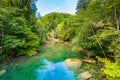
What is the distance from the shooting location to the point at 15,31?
48.3ft

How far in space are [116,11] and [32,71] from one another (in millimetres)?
8488

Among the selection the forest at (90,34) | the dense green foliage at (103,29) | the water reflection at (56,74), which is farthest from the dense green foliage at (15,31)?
the dense green foliage at (103,29)

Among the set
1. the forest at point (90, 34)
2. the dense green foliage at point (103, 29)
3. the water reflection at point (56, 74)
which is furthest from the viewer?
the water reflection at point (56, 74)

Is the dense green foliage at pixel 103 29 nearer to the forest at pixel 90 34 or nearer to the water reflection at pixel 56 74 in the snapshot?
the forest at pixel 90 34

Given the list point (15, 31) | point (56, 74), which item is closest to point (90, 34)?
point (56, 74)

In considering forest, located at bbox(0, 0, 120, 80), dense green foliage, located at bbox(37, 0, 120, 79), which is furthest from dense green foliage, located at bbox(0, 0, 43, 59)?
dense green foliage, located at bbox(37, 0, 120, 79)

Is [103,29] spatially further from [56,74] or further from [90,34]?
[56,74]

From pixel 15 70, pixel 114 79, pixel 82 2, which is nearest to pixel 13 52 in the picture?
pixel 15 70

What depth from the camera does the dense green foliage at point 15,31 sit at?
40.1 feet

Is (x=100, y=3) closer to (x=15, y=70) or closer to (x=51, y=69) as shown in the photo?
(x=51, y=69)

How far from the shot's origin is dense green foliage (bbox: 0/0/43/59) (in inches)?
482

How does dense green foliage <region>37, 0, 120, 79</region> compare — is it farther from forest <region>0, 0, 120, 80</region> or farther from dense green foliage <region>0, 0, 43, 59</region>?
dense green foliage <region>0, 0, 43, 59</region>

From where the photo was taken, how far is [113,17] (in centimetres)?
1081

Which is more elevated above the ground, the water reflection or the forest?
the forest
